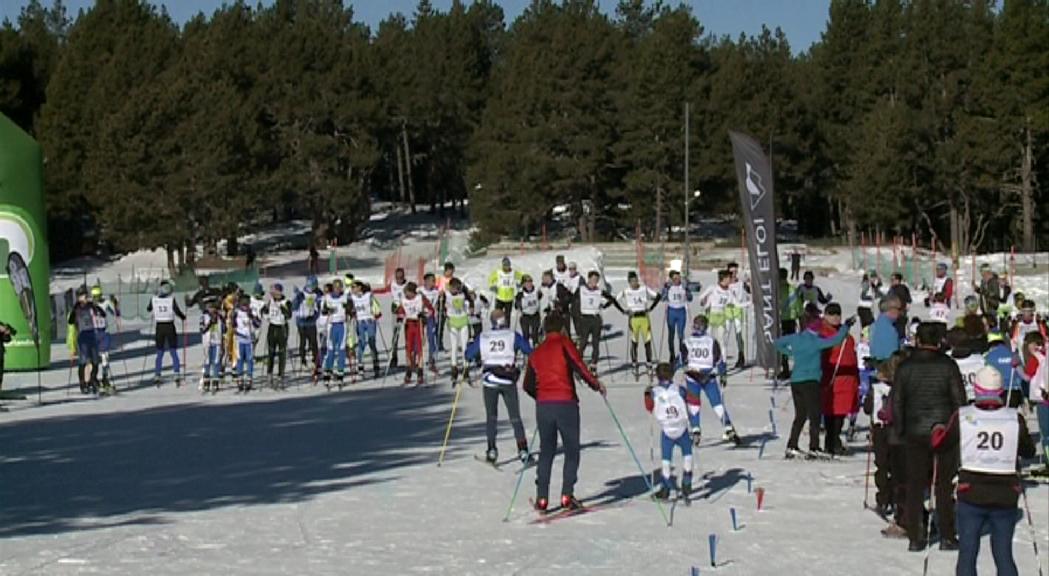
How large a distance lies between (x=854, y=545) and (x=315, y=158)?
6368 cm

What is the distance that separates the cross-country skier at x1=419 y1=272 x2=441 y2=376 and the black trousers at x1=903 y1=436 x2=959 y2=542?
14.0 m

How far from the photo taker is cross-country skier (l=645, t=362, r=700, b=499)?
1395 centimetres

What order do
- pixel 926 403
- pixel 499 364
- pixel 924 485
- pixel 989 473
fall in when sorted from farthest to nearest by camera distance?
1. pixel 499 364
2. pixel 924 485
3. pixel 926 403
4. pixel 989 473

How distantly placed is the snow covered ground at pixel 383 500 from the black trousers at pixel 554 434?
47cm

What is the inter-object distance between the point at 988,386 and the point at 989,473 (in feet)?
1.79

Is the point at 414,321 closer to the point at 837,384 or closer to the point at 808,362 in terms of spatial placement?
the point at 837,384

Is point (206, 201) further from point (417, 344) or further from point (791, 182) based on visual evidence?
point (417, 344)

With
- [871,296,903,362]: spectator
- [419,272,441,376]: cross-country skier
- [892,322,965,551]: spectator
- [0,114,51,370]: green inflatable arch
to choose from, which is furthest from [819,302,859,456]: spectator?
[0,114,51,370]: green inflatable arch

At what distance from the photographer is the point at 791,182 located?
263 ft

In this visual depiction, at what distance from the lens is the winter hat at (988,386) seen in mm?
9367

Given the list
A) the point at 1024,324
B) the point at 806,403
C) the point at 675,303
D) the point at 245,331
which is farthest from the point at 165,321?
the point at 1024,324

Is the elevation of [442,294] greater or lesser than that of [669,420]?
greater

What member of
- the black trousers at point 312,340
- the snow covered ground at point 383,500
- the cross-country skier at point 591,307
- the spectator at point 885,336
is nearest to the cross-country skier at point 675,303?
the cross-country skier at point 591,307

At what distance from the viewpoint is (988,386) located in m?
9.41
